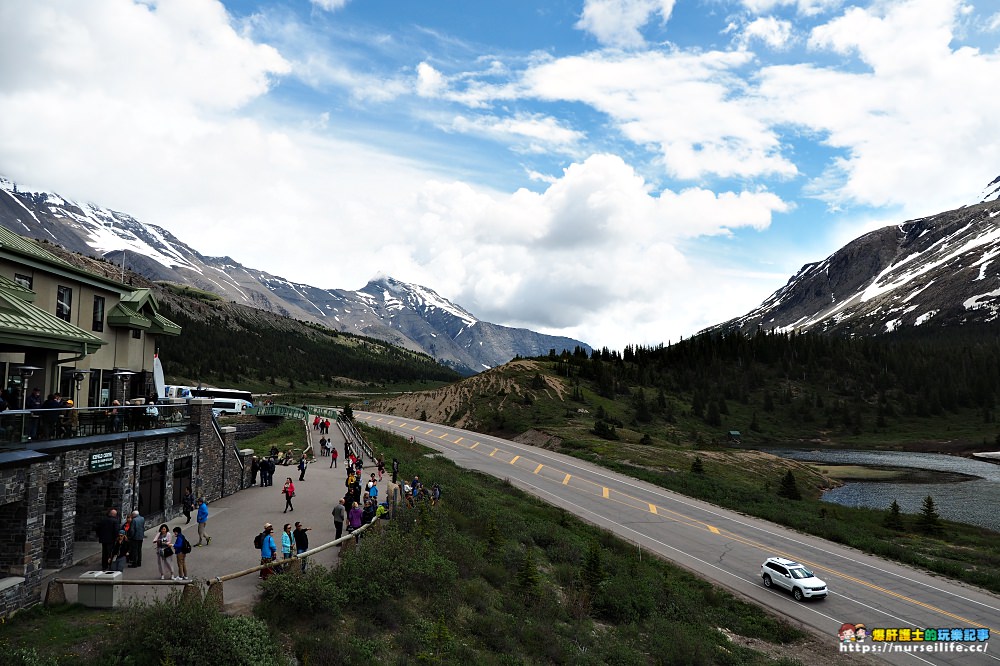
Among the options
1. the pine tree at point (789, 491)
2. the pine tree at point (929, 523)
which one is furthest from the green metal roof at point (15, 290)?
A: the pine tree at point (789, 491)

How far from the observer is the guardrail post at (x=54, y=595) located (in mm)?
14767

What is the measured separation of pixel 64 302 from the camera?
2741cm

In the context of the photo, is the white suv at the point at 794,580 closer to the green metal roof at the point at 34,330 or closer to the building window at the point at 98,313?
the green metal roof at the point at 34,330

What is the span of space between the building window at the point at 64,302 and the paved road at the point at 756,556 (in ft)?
108

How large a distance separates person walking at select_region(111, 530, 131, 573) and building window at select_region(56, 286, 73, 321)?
14298mm

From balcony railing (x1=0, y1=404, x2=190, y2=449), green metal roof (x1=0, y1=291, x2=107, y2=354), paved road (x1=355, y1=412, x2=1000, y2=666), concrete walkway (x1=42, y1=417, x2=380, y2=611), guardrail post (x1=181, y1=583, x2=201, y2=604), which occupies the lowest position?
paved road (x1=355, y1=412, x2=1000, y2=666)

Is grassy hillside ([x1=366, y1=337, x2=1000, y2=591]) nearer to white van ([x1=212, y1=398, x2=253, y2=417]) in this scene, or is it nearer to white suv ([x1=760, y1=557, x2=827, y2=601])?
white suv ([x1=760, y1=557, x2=827, y2=601])

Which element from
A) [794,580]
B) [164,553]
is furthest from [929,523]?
[164,553]

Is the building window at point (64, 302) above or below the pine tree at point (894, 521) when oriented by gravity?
above

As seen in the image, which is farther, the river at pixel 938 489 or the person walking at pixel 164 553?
the river at pixel 938 489

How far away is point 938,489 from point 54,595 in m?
83.6

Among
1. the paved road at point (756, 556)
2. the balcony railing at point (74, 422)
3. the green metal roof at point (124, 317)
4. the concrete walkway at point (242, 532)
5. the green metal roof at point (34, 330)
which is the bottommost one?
the paved road at point (756, 556)

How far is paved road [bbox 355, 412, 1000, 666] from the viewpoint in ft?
84.1

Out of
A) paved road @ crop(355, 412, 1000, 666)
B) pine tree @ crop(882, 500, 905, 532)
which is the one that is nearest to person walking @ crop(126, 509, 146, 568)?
paved road @ crop(355, 412, 1000, 666)
